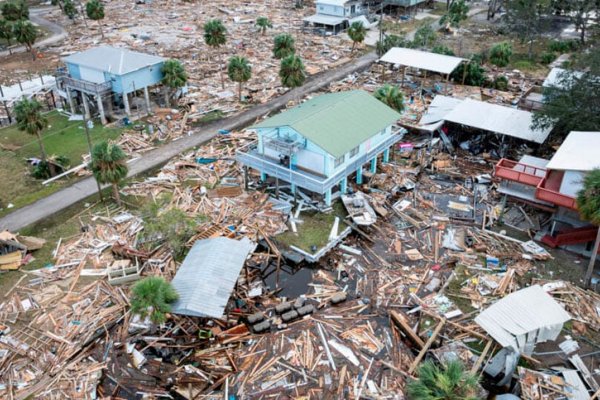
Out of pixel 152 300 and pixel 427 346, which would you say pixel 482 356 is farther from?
pixel 152 300

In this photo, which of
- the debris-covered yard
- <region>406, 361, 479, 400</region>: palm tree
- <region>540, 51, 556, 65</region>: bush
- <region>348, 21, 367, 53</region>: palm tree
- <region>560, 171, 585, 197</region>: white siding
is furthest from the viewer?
<region>348, 21, 367, 53</region>: palm tree

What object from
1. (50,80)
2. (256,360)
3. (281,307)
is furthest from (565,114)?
(50,80)

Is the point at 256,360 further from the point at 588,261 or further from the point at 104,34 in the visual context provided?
the point at 104,34

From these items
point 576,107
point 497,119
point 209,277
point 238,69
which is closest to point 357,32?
point 238,69

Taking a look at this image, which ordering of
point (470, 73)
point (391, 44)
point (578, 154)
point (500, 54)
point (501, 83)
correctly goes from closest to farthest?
point (578, 154), point (501, 83), point (500, 54), point (470, 73), point (391, 44)

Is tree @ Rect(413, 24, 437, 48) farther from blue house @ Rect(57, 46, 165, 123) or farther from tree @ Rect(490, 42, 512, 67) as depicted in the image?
blue house @ Rect(57, 46, 165, 123)

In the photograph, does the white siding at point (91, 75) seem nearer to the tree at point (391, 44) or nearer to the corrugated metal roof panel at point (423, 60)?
the corrugated metal roof panel at point (423, 60)

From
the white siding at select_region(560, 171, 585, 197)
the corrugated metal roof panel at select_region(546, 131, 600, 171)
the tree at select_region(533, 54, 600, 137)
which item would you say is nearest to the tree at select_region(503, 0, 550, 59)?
the tree at select_region(533, 54, 600, 137)
